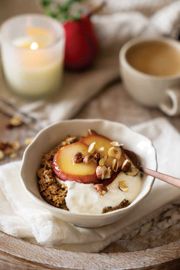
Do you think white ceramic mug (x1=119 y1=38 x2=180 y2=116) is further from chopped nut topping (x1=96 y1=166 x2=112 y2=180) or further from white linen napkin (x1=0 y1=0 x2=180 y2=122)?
chopped nut topping (x1=96 y1=166 x2=112 y2=180)

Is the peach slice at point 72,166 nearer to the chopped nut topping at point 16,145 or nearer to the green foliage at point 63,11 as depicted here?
the chopped nut topping at point 16,145

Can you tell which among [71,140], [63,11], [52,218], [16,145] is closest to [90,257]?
[52,218]

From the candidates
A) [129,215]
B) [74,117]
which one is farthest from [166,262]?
[74,117]

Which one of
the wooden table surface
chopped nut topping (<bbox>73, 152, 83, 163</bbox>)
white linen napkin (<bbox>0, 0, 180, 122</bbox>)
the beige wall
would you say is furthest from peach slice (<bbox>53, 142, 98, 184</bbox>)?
the beige wall

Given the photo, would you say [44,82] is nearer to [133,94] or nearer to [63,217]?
[133,94]

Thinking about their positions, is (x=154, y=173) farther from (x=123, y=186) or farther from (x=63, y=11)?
(x=63, y=11)

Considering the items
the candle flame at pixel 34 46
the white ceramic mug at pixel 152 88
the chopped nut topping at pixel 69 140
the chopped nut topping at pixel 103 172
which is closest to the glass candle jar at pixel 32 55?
the candle flame at pixel 34 46

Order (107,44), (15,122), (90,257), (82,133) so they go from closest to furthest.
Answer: (90,257) → (82,133) → (15,122) → (107,44)
